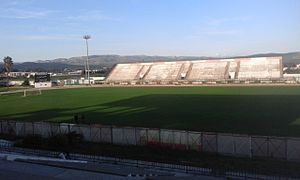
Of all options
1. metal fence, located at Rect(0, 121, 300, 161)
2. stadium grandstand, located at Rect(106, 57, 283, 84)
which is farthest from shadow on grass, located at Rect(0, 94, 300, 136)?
stadium grandstand, located at Rect(106, 57, 283, 84)

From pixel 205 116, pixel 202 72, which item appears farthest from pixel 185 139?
pixel 202 72

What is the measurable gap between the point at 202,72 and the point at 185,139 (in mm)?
87074

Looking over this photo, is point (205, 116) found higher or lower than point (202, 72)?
lower

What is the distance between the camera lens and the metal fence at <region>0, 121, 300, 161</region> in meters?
20.2

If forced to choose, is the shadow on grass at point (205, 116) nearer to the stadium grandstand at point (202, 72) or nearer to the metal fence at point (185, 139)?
the metal fence at point (185, 139)

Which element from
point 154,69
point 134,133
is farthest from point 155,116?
point 154,69

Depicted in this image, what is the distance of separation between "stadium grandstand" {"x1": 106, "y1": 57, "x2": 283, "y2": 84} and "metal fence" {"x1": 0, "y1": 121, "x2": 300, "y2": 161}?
225 feet

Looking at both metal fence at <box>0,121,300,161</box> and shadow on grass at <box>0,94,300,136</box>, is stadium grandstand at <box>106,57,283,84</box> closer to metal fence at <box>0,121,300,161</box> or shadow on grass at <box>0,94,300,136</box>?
shadow on grass at <box>0,94,300,136</box>

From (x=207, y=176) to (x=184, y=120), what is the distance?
19545 mm

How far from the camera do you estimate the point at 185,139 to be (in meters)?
22.9

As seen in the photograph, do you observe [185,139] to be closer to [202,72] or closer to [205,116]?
[205,116]

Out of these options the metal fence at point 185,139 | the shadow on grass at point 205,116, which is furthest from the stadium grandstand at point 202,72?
the metal fence at point 185,139

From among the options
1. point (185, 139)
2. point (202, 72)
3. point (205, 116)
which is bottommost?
point (205, 116)

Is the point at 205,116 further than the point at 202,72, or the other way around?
the point at 202,72
